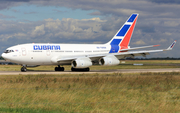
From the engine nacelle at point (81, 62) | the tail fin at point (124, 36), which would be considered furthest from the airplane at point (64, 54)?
the tail fin at point (124, 36)

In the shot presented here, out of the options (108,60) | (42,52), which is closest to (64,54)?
(42,52)

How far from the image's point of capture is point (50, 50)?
3566cm

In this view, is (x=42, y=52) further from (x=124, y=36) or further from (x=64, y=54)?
(x=124, y=36)

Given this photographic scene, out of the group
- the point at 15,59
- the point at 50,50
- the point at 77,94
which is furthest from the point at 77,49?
the point at 77,94

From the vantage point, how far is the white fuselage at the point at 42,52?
33375mm

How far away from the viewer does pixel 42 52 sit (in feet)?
114

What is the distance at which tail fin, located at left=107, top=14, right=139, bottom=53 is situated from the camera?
43.7 meters

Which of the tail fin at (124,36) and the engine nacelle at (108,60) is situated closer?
the engine nacelle at (108,60)

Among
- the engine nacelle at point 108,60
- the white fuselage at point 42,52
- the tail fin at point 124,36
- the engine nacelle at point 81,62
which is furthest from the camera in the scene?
the tail fin at point 124,36

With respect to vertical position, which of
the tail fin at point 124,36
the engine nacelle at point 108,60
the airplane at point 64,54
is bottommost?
the engine nacelle at point 108,60

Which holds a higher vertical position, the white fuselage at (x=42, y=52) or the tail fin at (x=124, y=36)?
the tail fin at (x=124, y=36)

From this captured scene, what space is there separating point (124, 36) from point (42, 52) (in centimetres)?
1637

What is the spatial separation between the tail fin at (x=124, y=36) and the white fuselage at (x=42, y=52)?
5840 millimetres

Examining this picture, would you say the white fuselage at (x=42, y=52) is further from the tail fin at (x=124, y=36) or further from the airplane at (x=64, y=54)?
the tail fin at (x=124, y=36)
